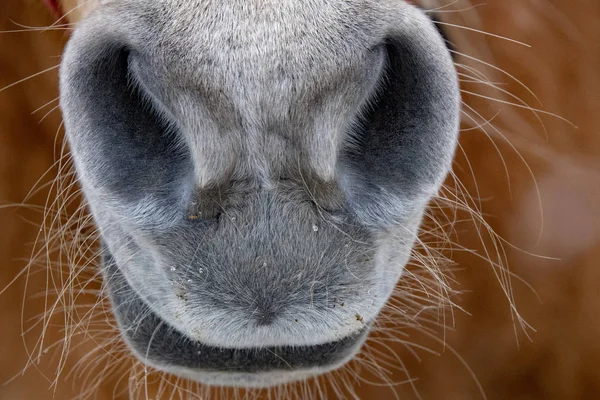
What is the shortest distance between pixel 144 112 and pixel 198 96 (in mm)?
86

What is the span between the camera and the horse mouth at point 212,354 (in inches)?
22.9

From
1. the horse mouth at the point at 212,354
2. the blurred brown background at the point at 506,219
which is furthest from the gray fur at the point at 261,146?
the blurred brown background at the point at 506,219

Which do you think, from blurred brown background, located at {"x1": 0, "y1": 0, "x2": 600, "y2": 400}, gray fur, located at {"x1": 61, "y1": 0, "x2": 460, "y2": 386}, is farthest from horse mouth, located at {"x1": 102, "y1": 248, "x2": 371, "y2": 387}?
blurred brown background, located at {"x1": 0, "y1": 0, "x2": 600, "y2": 400}

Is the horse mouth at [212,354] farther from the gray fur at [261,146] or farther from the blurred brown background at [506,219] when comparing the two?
the blurred brown background at [506,219]

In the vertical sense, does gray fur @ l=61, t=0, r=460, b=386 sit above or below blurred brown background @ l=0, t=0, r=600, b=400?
above

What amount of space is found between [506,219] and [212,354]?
2.25 feet

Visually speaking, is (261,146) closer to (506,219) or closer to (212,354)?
(212,354)

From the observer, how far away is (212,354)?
23.0 inches

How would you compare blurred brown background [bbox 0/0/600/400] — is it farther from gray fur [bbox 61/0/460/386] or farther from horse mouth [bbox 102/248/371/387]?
gray fur [bbox 61/0/460/386]

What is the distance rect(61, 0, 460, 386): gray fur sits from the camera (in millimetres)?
409

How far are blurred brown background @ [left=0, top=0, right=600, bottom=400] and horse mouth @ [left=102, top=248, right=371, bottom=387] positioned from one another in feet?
1.21

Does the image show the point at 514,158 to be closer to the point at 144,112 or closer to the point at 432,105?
the point at 432,105

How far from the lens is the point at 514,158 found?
3.52 ft

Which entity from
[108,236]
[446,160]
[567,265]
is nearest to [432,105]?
[446,160]
